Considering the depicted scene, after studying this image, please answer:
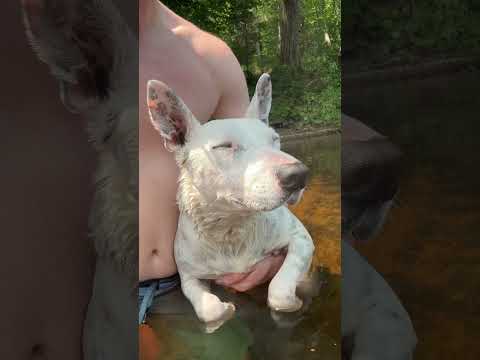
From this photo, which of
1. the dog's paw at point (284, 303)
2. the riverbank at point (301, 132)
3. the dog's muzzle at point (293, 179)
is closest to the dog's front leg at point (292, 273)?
the dog's paw at point (284, 303)

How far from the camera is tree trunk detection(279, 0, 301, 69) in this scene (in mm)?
1860

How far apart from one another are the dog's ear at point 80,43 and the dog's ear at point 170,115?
150mm

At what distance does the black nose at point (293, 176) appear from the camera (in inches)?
67.3

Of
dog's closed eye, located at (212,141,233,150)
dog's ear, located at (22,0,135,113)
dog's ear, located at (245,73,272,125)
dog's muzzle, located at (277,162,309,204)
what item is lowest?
dog's muzzle, located at (277,162,309,204)

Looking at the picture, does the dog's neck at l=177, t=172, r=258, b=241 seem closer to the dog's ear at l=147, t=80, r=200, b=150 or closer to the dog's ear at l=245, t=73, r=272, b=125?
the dog's ear at l=147, t=80, r=200, b=150

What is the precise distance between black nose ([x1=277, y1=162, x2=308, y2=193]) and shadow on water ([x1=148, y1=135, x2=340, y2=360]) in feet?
0.17

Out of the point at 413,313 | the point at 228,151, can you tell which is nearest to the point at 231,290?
the point at 228,151

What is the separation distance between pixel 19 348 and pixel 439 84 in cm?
160

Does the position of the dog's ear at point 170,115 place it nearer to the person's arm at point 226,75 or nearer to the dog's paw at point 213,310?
the person's arm at point 226,75

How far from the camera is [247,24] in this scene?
72.4 inches

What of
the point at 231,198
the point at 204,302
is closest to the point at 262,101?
the point at 231,198

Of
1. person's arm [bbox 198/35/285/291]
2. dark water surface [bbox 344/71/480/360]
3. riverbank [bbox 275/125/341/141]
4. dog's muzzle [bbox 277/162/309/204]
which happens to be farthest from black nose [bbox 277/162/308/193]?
dark water surface [bbox 344/71/480/360]

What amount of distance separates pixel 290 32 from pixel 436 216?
2.55ft

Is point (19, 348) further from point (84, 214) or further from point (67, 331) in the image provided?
point (84, 214)
